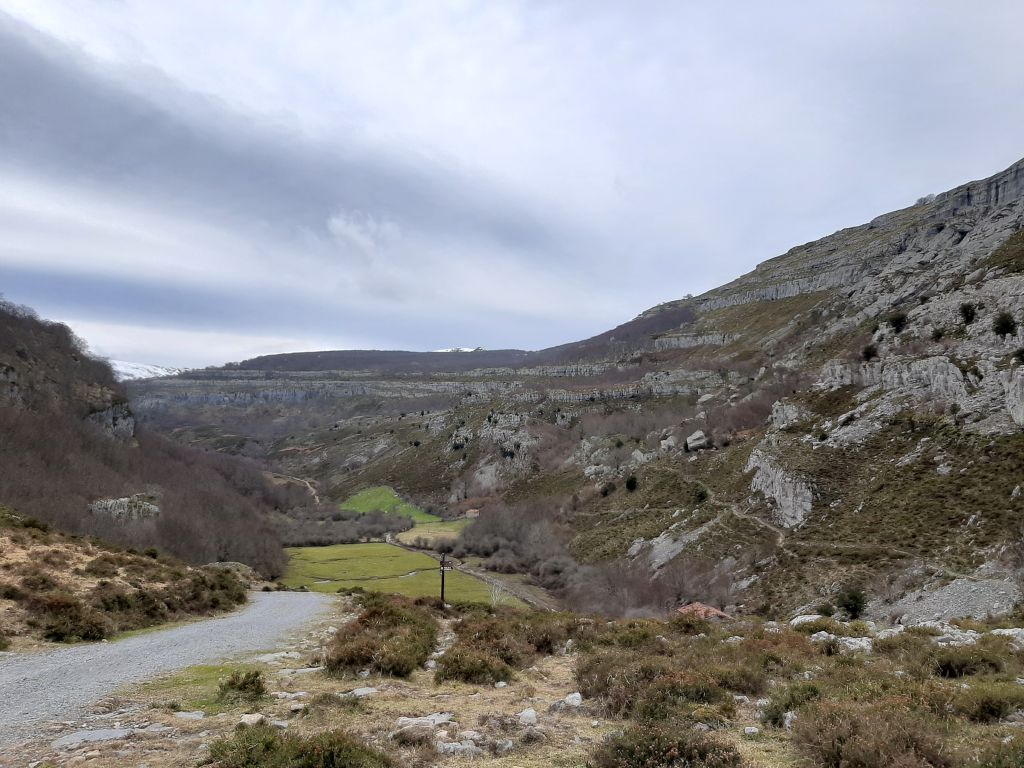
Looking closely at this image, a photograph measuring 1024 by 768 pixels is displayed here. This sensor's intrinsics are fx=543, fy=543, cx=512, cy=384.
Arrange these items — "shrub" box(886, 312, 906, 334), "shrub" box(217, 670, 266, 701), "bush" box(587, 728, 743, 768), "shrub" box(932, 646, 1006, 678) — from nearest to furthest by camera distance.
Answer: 1. "bush" box(587, 728, 743, 768)
2. "shrub" box(217, 670, 266, 701)
3. "shrub" box(932, 646, 1006, 678)
4. "shrub" box(886, 312, 906, 334)

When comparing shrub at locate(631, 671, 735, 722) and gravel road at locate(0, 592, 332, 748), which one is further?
gravel road at locate(0, 592, 332, 748)

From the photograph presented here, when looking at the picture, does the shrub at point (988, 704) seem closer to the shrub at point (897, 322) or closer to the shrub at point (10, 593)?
the shrub at point (10, 593)

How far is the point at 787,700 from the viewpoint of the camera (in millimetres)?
9359

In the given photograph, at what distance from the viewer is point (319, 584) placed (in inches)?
2311

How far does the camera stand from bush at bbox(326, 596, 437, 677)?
13492 mm

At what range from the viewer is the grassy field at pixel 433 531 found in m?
93.1

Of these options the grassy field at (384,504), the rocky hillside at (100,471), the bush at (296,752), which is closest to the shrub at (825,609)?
the bush at (296,752)

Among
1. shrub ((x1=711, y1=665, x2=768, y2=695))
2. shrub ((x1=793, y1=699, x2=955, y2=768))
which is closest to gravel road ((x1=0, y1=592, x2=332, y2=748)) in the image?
shrub ((x1=793, y1=699, x2=955, y2=768))

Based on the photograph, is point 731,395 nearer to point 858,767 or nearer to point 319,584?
point 319,584

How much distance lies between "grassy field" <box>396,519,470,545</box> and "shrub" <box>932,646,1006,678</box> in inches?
3292

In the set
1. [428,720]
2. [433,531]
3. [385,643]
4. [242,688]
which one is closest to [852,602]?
[385,643]

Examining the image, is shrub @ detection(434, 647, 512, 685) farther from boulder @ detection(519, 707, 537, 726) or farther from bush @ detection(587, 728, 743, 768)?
bush @ detection(587, 728, 743, 768)

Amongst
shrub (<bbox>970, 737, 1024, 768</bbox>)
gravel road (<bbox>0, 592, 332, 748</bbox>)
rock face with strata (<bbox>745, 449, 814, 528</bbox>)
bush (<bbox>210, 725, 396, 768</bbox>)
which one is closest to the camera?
shrub (<bbox>970, 737, 1024, 768</bbox>)

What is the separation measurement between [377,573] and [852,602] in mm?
50763
